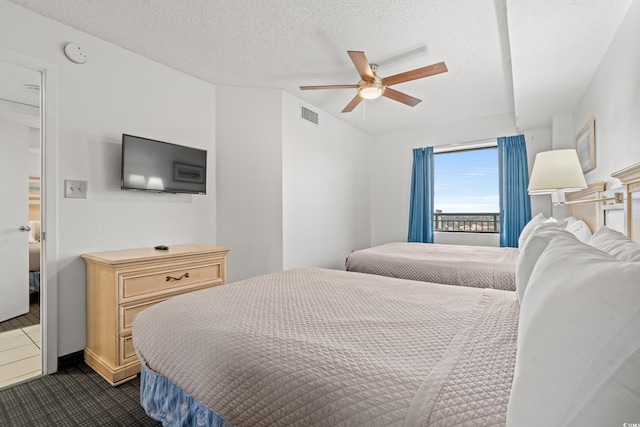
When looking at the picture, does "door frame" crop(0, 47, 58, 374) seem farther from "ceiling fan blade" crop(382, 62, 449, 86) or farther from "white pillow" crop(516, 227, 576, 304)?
"white pillow" crop(516, 227, 576, 304)

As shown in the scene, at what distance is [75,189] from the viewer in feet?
7.64

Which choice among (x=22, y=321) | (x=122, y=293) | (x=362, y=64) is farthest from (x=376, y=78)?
(x=22, y=321)

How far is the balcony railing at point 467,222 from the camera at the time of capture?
4.66m

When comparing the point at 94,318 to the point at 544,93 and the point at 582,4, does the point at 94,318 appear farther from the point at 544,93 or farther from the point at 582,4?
the point at 544,93

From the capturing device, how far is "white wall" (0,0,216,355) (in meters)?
2.23

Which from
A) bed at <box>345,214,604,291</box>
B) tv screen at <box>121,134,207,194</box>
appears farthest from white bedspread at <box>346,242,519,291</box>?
tv screen at <box>121,134,207,194</box>

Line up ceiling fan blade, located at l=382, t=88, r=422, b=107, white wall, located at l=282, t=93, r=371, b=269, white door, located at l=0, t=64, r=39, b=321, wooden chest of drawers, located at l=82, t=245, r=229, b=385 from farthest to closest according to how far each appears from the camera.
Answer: white wall, located at l=282, t=93, r=371, b=269 < white door, located at l=0, t=64, r=39, b=321 < ceiling fan blade, located at l=382, t=88, r=422, b=107 < wooden chest of drawers, located at l=82, t=245, r=229, b=385

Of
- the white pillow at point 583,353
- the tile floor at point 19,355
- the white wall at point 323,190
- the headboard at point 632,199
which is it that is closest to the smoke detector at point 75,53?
the white wall at point 323,190

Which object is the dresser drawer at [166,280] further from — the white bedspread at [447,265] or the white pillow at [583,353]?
the white pillow at [583,353]

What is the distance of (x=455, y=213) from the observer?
4.95 meters

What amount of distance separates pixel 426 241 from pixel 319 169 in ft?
6.94

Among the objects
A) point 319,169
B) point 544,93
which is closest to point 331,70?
point 319,169

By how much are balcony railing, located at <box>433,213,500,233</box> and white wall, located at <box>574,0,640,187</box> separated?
1.99 m

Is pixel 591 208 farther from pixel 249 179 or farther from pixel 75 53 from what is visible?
pixel 75 53
